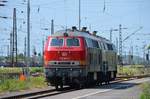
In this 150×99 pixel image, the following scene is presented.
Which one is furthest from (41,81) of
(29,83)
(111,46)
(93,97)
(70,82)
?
(93,97)

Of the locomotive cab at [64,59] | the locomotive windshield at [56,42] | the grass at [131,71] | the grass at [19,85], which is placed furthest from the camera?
the grass at [131,71]

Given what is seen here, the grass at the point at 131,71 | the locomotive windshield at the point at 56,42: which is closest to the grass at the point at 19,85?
the locomotive windshield at the point at 56,42

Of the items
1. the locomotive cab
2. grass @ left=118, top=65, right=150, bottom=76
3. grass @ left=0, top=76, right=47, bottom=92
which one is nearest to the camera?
grass @ left=0, top=76, right=47, bottom=92

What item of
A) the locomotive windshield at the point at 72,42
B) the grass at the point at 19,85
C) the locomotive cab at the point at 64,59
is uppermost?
the locomotive windshield at the point at 72,42

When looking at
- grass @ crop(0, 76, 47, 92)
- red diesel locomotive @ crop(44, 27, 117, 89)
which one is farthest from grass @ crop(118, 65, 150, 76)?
red diesel locomotive @ crop(44, 27, 117, 89)

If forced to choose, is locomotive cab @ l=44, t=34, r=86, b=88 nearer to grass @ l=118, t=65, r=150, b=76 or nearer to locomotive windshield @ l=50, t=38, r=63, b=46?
locomotive windshield @ l=50, t=38, r=63, b=46

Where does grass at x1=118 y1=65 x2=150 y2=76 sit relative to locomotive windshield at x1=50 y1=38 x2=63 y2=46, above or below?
below

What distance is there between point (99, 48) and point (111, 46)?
7.80 metres

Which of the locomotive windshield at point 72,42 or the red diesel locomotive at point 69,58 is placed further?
the locomotive windshield at point 72,42

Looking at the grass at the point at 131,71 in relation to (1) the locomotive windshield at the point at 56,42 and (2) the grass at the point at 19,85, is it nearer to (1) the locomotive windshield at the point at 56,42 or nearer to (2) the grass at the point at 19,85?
(2) the grass at the point at 19,85

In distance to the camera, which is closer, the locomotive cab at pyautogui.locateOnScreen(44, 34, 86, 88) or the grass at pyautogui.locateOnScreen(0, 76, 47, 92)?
the grass at pyautogui.locateOnScreen(0, 76, 47, 92)

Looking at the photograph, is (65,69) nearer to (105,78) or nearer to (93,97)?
(93,97)

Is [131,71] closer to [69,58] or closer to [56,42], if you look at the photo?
[56,42]

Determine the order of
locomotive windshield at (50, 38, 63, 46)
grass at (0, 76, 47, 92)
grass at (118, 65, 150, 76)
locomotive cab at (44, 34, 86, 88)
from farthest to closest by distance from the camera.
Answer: grass at (118, 65, 150, 76) → locomotive windshield at (50, 38, 63, 46) → locomotive cab at (44, 34, 86, 88) → grass at (0, 76, 47, 92)
